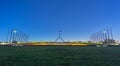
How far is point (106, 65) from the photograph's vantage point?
1503 inches

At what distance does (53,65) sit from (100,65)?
6.41m

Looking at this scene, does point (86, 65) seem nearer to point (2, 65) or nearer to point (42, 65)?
point (42, 65)

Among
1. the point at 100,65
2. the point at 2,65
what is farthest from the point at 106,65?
the point at 2,65

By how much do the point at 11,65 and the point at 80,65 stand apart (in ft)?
30.4

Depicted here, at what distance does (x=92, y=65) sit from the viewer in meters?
37.6

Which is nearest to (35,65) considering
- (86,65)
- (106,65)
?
(86,65)

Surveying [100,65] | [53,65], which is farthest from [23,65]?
[100,65]

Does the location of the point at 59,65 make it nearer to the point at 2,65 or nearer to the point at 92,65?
the point at 92,65

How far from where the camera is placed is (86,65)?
124 feet

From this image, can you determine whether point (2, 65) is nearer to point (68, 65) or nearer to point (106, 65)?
point (68, 65)

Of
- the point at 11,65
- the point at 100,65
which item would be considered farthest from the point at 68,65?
the point at 11,65

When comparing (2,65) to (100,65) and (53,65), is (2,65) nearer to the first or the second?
(53,65)

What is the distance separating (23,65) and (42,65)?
8.34ft

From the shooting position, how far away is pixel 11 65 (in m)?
37.3
